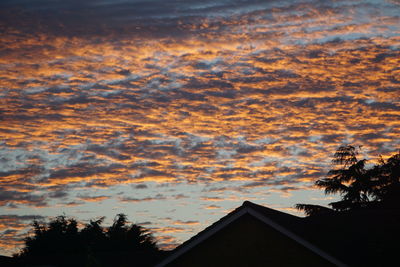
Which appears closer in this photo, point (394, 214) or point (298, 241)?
point (298, 241)

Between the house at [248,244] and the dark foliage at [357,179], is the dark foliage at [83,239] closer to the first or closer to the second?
the dark foliage at [357,179]

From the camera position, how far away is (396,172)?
5403 cm

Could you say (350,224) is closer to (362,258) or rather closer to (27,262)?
(362,258)

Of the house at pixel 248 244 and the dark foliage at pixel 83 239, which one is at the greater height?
the dark foliage at pixel 83 239

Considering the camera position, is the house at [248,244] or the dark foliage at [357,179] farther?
the dark foliage at [357,179]

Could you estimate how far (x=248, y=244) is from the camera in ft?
67.3

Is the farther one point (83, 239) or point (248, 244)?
point (83, 239)

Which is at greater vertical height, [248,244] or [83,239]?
[83,239]

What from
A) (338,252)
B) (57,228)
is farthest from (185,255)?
(57,228)

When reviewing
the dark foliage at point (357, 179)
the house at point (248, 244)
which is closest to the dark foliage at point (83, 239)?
the dark foliage at point (357, 179)

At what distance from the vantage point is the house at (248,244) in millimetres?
19969

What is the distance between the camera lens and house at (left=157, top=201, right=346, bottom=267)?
1997 cm

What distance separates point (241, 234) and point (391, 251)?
5745 mm

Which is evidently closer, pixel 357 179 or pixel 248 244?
pixel 248 244
